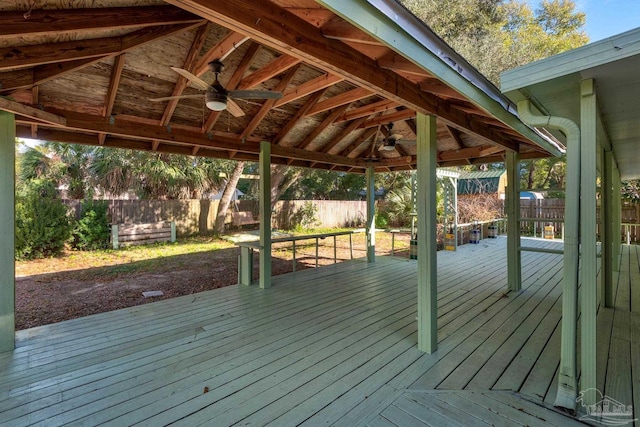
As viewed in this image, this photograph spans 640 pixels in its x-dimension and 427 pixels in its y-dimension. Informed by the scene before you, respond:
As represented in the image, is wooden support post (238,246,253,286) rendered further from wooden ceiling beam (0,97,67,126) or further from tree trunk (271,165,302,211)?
tree trunk (271,165,302,211)

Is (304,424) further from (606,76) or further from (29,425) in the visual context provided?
(606,76)

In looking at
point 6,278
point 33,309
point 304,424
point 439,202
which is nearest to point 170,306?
point 6,278

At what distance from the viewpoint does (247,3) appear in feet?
4.93

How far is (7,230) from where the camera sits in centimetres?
279

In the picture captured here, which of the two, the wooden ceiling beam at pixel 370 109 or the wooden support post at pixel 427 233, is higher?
the wooden ceiling beam at pixel 370 109

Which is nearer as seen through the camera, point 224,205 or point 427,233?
point 427,233

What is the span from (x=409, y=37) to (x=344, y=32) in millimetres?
402

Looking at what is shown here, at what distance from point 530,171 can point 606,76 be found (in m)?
17.2

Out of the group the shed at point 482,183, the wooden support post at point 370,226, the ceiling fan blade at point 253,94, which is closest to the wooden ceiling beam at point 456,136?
the wooden support post at point 370,226

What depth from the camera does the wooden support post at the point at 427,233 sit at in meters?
2.68

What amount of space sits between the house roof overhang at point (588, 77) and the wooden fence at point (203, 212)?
10.7m

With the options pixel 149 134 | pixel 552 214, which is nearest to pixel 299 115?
pixel 149 134

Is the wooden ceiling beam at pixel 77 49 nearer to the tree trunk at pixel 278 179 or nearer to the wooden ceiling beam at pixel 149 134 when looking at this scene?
the wooden ceiling beam at pixel 149 134

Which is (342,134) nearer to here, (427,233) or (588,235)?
(427,233)
